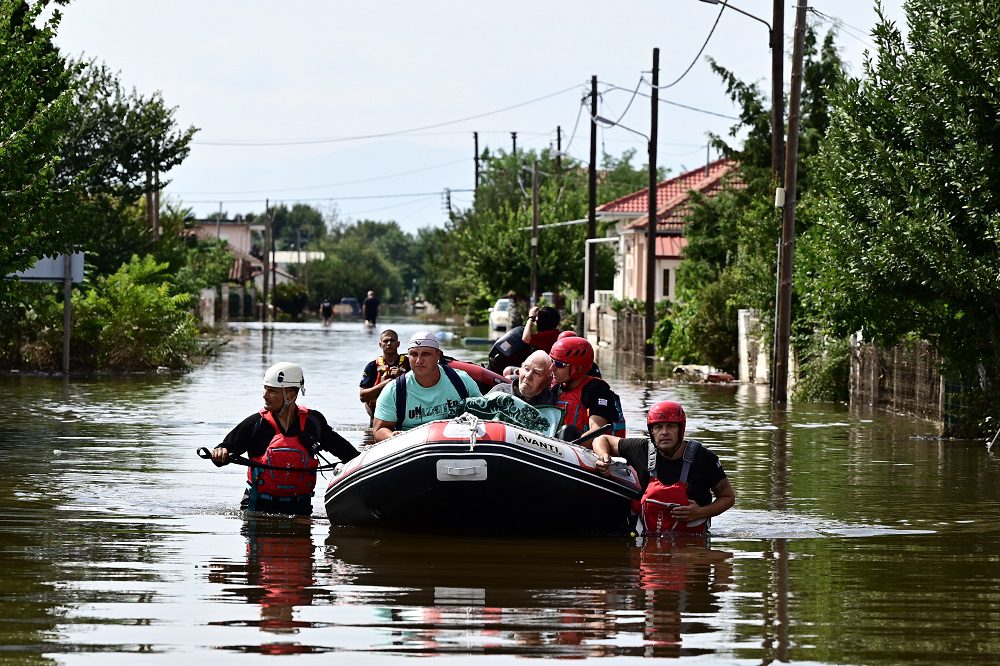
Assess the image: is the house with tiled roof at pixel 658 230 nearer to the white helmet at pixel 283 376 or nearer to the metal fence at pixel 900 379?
the metal fence at pixel 900 379

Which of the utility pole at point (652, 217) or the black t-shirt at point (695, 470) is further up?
the utility pole at point (652, 217)

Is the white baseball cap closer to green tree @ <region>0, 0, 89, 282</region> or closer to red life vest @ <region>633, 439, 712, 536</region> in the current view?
red life vest @ <region>633, 439, 712, 536</region>

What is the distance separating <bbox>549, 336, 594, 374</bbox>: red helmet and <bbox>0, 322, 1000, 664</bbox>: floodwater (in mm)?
1351

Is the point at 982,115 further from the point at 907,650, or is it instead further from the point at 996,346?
the point at 907,650

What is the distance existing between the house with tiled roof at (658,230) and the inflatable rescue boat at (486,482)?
180 feet

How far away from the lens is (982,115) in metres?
21.0

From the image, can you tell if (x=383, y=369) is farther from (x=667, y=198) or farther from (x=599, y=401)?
(x=667, y=198)

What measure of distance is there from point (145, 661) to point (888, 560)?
607cm

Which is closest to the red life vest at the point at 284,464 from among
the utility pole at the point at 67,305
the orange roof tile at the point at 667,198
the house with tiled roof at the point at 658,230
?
the utility pole at the point at 67,305

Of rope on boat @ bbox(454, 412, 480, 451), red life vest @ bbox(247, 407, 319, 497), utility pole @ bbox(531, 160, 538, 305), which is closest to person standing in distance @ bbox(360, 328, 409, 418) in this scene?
red life vest @ bbox(247, 407, 319, 497)

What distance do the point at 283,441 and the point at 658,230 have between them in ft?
193

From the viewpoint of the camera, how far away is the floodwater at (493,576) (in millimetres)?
8586

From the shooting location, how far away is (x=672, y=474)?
1252cm

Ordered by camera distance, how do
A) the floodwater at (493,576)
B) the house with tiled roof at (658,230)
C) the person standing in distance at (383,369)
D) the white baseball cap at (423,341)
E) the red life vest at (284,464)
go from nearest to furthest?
the floodwater at (493,576)
the red life vest at (284,464)
the white baseball cap at (423,341)
the person standing in distance at (383,369)
the house with tiled roof at (658,230)
